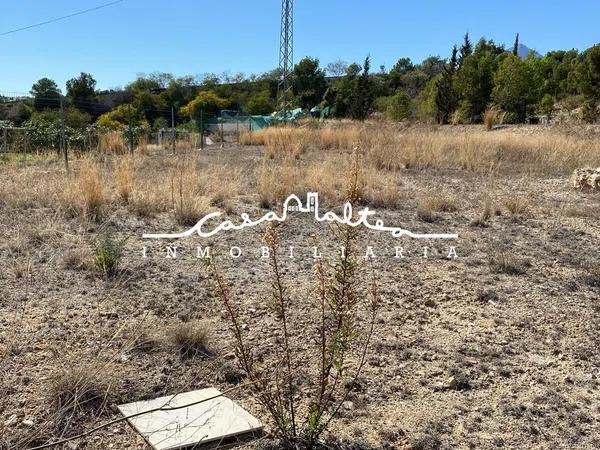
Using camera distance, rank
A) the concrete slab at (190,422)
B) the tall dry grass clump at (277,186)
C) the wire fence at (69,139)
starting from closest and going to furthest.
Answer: the concrete slab at (190,422)
the tall dry grass clump at (277,186)
the wire fence at (69,139)

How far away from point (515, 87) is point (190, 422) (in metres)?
25.1

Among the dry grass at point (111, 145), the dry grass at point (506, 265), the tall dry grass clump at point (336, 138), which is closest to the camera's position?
the dry grass at point (506, 265)

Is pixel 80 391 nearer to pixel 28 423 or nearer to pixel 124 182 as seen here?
pixel 28 423

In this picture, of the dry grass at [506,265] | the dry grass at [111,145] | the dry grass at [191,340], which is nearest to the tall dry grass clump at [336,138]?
the dry grass at [111,145]

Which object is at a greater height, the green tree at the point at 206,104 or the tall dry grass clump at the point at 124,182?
the green tree at the point at 206,104

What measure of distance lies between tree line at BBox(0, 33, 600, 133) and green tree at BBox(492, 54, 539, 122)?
0.13 feet

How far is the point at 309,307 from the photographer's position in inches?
135

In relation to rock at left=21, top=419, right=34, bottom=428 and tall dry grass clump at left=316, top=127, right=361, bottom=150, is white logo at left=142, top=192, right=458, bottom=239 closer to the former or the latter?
rock at left=21, top=419, right=34, bottom=428

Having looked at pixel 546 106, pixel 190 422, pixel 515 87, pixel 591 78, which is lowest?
pixel 190 422

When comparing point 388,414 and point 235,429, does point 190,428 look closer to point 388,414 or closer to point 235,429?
point 235,429

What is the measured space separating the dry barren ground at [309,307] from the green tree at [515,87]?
19.6 metres

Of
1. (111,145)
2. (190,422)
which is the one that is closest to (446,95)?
(111,145)

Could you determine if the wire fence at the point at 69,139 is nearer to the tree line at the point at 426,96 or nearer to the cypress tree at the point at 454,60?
the tree line at the point at 426,96

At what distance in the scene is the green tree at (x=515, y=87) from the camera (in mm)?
24688
